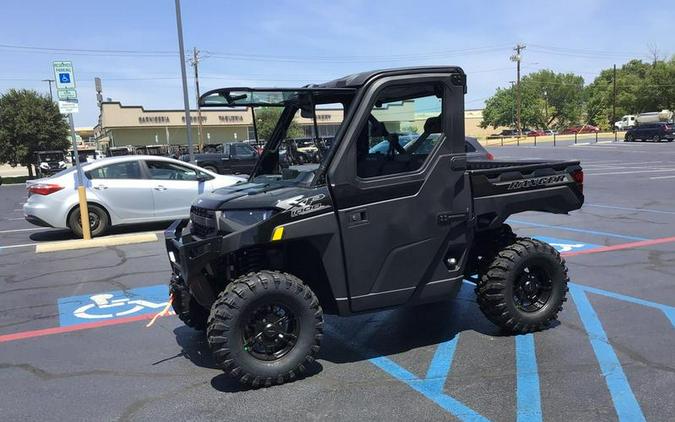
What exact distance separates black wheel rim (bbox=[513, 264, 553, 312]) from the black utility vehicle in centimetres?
3616

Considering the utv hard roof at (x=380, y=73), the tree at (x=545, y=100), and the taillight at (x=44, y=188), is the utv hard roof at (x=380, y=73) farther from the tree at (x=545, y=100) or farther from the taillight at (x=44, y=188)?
the tree at (x=545, y=100)

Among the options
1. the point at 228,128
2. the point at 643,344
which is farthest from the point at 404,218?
the point at 228,128

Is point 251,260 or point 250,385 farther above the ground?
point 251,260

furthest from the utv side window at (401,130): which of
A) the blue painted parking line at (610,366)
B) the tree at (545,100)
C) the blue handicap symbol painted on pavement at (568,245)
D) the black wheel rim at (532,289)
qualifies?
the tree at (545,100)

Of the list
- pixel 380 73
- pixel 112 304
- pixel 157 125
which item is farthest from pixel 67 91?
pixel 157 125

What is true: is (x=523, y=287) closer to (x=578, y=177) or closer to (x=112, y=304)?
(x=578, y=177)

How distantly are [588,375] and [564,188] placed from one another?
174 cm

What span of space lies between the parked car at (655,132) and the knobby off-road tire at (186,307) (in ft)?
169

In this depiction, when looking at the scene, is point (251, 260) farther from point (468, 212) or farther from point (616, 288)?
point (616, 288)

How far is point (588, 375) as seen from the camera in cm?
393

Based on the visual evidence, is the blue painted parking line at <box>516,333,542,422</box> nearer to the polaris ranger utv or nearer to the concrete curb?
the polaris ranger utv

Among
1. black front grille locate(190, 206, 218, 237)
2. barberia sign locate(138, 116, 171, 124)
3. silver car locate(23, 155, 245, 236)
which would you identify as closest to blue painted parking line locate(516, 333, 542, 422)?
black front grille locate(190, 206, 218, 237)

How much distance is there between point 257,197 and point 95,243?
6.77 m

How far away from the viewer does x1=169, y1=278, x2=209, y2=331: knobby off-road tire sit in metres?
4.30
